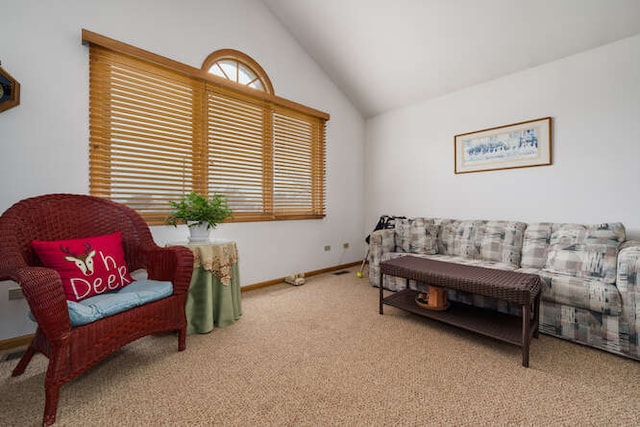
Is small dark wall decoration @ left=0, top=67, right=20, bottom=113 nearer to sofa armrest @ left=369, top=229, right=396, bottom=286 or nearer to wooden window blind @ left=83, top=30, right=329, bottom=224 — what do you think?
wooden window blind @ left=83, top=30, right=329, bottom=224

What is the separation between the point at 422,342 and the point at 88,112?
10.6 ft

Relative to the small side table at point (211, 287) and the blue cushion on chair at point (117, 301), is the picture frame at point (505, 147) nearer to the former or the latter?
the small side table at point (211, 287)

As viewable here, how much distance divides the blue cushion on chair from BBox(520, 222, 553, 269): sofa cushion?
3.14m

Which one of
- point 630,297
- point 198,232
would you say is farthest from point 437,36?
point 198,232

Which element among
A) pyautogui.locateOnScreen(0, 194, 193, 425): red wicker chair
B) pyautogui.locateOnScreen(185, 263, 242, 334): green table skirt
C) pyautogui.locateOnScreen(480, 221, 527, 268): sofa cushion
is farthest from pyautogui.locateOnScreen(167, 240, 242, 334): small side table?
pyautogui.locateOnScreen(480, 221, 527, 268): sofa cushion

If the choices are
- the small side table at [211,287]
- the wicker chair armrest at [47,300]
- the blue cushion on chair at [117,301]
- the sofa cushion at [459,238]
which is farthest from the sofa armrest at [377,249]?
the wicker chair armrest at [47,300]

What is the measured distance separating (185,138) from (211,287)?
1560 mm

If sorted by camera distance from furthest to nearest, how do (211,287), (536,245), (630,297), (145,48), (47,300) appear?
(536,245)
(145,48)
(211,287)
(630,297)
(47,300)

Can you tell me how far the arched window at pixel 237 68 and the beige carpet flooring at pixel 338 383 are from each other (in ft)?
8.96

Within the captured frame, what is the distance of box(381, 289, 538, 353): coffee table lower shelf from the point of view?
6.01 feet

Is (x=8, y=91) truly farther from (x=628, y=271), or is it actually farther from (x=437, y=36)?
(x=628, y=271)

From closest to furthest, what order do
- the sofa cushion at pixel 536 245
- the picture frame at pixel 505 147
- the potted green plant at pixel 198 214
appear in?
1. the potted green plant at pixel 198 214
2. the sofa cushion at pixel 536 245
3. the picture frame at pixel 505 147

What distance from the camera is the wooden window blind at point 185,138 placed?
234cm

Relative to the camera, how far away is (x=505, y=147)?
3.16 metres
